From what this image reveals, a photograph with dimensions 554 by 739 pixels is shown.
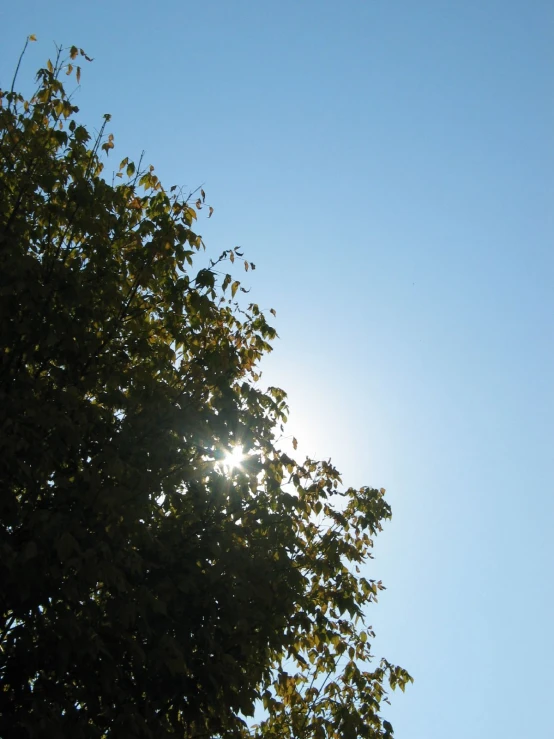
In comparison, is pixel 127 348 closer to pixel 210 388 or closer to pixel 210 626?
pixel 210 388

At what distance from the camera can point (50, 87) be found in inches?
361

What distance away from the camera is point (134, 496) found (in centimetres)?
700

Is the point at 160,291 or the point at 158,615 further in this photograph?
the point at 160,291

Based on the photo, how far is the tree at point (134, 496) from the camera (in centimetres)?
631

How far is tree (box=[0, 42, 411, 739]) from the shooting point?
631 centimetres

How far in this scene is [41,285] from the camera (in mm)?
7160

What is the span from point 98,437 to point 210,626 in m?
2.35

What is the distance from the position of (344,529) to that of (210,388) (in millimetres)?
3413

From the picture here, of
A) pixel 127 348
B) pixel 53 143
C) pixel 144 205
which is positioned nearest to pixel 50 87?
pixel 53 143

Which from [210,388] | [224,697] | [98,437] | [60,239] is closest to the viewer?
[224,697]

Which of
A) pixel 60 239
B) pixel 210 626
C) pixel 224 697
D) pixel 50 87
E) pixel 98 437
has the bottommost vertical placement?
pixel 224 697

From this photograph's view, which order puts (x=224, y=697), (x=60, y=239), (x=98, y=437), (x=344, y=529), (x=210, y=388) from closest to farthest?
(x=224, y=697) → (x=98, y=437) → (x=60, y=239) → (x=210, y=388) → (x=344, y=529)

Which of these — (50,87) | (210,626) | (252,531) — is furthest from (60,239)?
(210,626)

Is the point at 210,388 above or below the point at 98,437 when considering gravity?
above
